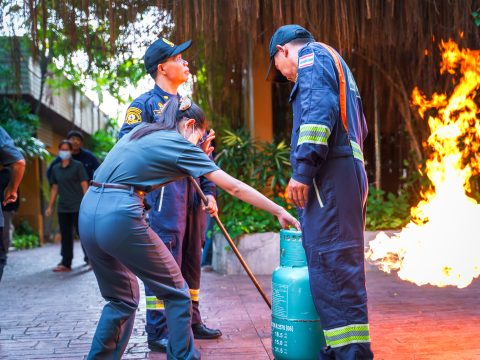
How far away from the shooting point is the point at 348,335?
10.3 feet

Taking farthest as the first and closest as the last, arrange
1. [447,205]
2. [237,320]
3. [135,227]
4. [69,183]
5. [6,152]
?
[69,183]
[447,205]
[237,320]
[6,152]
[135,227]

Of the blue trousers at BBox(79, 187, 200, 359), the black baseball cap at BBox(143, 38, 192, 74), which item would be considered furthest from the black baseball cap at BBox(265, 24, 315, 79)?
the blue trousers at BBox(79, 187, 200, 359)

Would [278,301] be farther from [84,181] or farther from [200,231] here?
[84,181]

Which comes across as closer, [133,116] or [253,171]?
[133,116]

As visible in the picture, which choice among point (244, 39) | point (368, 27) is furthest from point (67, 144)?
point (368, 27)

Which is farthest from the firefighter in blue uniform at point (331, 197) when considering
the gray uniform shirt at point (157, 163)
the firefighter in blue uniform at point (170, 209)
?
the firefighter in blue uniform at point (170, 209)

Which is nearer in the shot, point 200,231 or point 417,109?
point 200,231

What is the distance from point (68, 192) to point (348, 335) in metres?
6.61

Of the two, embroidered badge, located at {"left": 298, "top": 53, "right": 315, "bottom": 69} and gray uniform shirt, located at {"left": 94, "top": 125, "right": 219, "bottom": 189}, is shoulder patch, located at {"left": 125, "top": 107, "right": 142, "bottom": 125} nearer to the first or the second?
gray uniform shirt, located at {"left": 94, "top": 125, "right": 219, "bottom": 189}

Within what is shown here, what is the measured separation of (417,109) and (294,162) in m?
6.11

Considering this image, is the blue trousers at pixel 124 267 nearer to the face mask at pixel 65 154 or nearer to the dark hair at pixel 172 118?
the dark hair at pixel 172 118

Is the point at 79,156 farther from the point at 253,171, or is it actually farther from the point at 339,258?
the point at 339,258

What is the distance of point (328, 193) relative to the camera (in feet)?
10.6

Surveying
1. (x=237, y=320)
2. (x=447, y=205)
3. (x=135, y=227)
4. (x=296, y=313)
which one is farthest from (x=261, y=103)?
(x=135, y=227)
